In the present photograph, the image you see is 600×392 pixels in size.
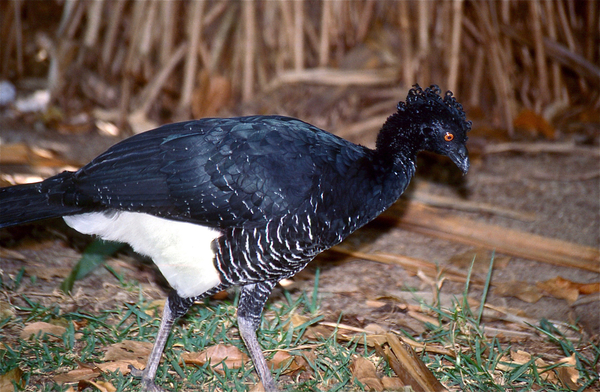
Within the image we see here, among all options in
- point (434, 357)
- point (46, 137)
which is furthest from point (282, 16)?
point (434, 357)

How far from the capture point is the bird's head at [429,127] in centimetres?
321

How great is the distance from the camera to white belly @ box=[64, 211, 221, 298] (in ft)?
9.47

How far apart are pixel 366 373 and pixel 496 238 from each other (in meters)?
1.73

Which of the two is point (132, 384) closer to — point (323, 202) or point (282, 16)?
point (323, 202)

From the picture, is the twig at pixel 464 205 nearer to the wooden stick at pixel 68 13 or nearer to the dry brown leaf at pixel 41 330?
the dry brown leaf at pixel 41 330

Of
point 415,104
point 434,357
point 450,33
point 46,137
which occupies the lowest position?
point 434,357

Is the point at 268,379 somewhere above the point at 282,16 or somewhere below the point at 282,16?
below

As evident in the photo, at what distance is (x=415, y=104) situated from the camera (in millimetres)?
3234

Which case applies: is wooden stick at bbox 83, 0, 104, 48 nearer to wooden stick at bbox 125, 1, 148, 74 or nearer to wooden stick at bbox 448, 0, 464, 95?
wooden stick at bbox 125, 1, 148, 74

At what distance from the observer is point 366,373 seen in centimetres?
295

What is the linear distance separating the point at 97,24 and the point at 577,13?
209 inches

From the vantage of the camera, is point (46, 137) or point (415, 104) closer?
point (415, 104)

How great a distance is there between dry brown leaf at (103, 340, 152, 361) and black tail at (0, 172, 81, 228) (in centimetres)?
73

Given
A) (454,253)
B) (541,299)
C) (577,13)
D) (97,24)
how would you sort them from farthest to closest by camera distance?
(577,13)
(97,24)
(454,253)
(541,299)
